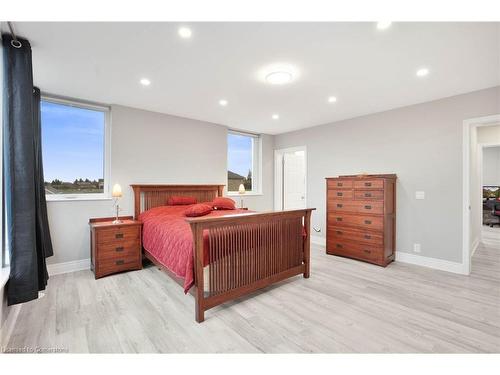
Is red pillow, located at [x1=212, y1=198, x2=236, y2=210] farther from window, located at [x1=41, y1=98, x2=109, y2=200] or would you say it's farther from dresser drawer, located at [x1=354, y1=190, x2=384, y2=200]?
dresser drawer, located at [x1=354, y1=190, x2=384, y2=200]

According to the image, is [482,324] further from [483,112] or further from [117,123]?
[117,123]

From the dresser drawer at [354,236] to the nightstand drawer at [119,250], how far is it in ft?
10.3

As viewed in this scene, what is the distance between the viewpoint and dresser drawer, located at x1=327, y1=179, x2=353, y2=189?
397 cm

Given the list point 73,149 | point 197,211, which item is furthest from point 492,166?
point 73,149

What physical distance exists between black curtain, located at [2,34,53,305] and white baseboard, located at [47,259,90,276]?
5.13 feet

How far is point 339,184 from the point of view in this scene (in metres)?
4.09

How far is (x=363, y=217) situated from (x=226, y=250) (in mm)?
2486

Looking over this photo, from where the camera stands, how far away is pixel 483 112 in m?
3.14

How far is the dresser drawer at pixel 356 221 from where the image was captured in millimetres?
3643

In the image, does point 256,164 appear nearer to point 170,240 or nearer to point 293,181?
point 293,181

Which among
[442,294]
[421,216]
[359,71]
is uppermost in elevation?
[359,71]

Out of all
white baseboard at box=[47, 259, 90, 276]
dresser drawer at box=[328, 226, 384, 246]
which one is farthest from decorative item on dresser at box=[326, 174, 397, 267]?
white baseboard at box=[47, 259, 90, 276]
